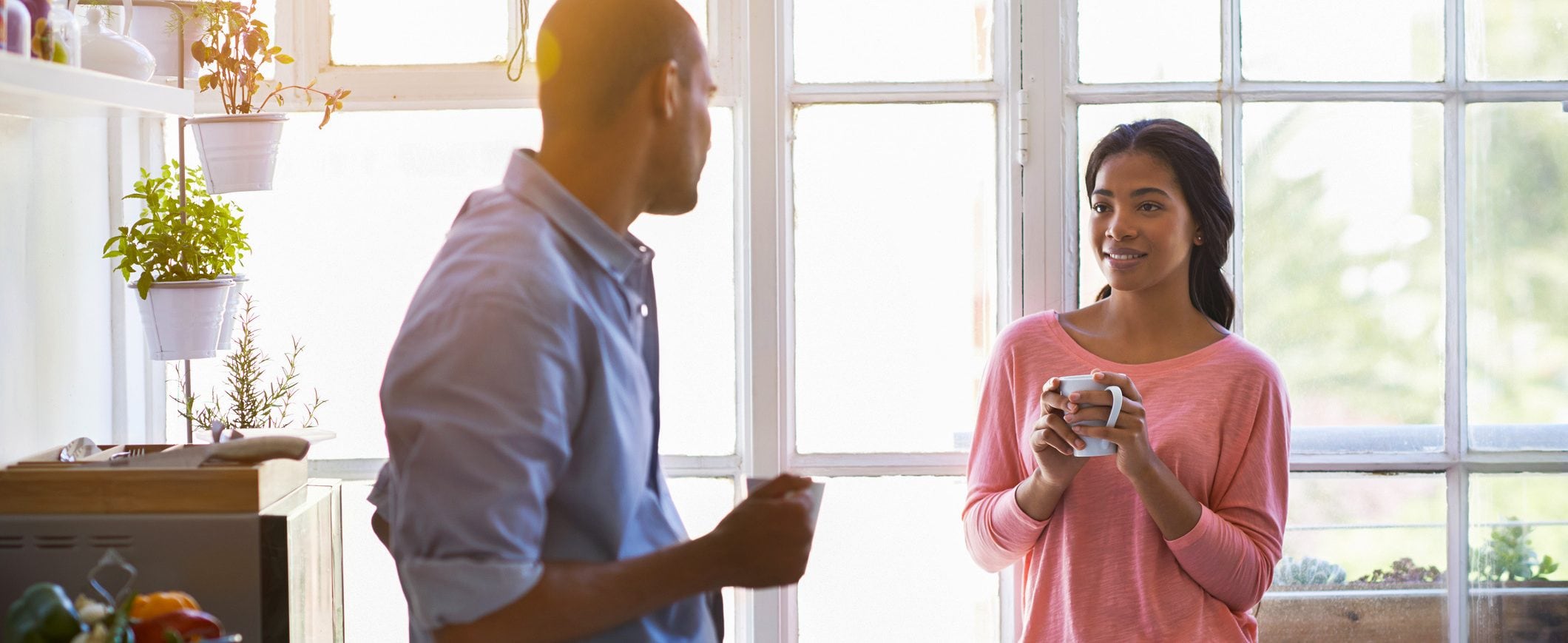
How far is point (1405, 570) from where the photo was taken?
219cm

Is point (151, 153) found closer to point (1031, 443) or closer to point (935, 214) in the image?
point (935, 214)

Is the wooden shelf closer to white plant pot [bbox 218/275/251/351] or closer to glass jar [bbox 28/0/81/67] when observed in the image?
glass jar [bbox 28/0/81/67]

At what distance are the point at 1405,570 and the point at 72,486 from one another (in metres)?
2.03

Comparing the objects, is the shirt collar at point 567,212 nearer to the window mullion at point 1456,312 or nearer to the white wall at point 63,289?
the white wall at point 63,289

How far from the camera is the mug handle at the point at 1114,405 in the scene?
5.53 feet

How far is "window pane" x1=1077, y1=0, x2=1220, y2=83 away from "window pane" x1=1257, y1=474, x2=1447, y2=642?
0.71 m

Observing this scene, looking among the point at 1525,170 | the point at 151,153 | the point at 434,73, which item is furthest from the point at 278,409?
the point at 1525,170

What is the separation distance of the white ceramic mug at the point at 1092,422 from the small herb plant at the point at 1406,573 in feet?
2.55

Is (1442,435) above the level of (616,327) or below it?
below

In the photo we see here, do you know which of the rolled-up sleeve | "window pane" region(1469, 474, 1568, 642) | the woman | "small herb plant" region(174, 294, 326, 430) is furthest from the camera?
"window pane" region(1469, 474, 1568, 642)

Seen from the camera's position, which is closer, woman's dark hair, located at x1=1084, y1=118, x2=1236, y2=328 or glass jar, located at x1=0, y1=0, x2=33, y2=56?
glass jar, located at x1=0, y1=0, x2=33, y2=56

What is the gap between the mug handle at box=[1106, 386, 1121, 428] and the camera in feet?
5.53

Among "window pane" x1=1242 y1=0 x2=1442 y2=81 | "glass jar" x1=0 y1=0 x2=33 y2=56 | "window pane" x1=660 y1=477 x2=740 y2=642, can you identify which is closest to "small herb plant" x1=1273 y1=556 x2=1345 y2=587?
"window pane" x1=1242 y1=0 x2=1442 y2=81

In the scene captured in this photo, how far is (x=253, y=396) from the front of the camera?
2.06 metres
